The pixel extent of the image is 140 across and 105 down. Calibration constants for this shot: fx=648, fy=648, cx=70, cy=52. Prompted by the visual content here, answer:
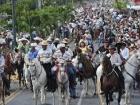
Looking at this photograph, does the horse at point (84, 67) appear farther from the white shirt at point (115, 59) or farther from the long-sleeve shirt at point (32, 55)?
the white shirt at point (115, 59)

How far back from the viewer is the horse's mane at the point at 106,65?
22031mm

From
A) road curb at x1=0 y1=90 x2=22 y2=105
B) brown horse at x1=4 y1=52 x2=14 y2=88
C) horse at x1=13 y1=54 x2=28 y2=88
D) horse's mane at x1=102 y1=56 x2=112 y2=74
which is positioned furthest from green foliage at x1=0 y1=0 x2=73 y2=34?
horse's mane at x1=102 y1=56 x2=112 y2=74

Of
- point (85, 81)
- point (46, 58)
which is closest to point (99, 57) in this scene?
point (46, 58)

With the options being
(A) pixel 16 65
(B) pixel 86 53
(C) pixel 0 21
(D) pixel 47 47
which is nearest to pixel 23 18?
(C) pixel 0 21

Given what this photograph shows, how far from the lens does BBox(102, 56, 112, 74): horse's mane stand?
2203 centimetres

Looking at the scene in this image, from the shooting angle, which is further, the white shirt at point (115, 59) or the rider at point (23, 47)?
the rider at point (23, 47)

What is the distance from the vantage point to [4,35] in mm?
Answer: 47812

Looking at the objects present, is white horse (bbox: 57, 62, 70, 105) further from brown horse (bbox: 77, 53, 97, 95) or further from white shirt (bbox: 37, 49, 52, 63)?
brown horse (bbox: 77, 53, 97, 95)

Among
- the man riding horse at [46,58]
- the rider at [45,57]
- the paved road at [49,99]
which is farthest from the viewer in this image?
the paved road at [49,99]

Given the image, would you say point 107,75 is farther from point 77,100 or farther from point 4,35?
point 4,35

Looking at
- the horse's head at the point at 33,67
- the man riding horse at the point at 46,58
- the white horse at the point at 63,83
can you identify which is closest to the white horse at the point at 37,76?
the horse's head at the point at 33,67

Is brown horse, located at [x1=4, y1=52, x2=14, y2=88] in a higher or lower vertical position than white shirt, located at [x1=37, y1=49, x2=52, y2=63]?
lower

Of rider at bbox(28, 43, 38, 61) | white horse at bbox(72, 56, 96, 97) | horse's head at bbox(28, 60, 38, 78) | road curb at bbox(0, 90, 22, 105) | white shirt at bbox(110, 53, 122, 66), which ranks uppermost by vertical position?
rider at bbox(28, 43, 38, 61)

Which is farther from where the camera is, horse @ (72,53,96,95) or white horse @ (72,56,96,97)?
horse @ (72,53,96,95)
